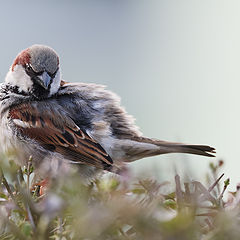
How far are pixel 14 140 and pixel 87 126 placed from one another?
0.43 m

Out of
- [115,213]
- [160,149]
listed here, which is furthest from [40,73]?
[115,213]

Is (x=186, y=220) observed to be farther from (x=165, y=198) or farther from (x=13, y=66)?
(x=13, y=66)

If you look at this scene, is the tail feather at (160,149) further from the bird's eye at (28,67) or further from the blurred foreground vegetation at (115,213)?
the blurred foreground vegetation at (115,213)

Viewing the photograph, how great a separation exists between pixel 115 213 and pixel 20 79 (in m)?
2.36

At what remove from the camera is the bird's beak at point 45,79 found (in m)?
2.75

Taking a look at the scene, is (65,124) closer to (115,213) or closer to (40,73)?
(40,73)

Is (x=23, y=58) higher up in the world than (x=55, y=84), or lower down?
higher up

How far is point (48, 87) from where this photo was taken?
9.09 ft

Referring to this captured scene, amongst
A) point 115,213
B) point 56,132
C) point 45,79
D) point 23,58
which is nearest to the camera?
point 115,213

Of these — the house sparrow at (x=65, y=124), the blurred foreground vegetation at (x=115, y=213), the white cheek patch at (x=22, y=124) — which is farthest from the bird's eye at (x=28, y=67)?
the blurred foreground vegetation at (x=115, y=213)

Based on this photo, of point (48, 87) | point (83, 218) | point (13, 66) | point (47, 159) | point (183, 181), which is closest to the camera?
point (83, 218)

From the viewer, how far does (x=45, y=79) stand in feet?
9.09

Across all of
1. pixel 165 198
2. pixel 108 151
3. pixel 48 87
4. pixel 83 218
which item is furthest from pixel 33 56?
pixel 83 218

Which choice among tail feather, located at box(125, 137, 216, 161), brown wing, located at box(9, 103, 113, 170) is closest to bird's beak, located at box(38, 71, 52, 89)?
brown wing, located at box(9, 103, 113, 170)
